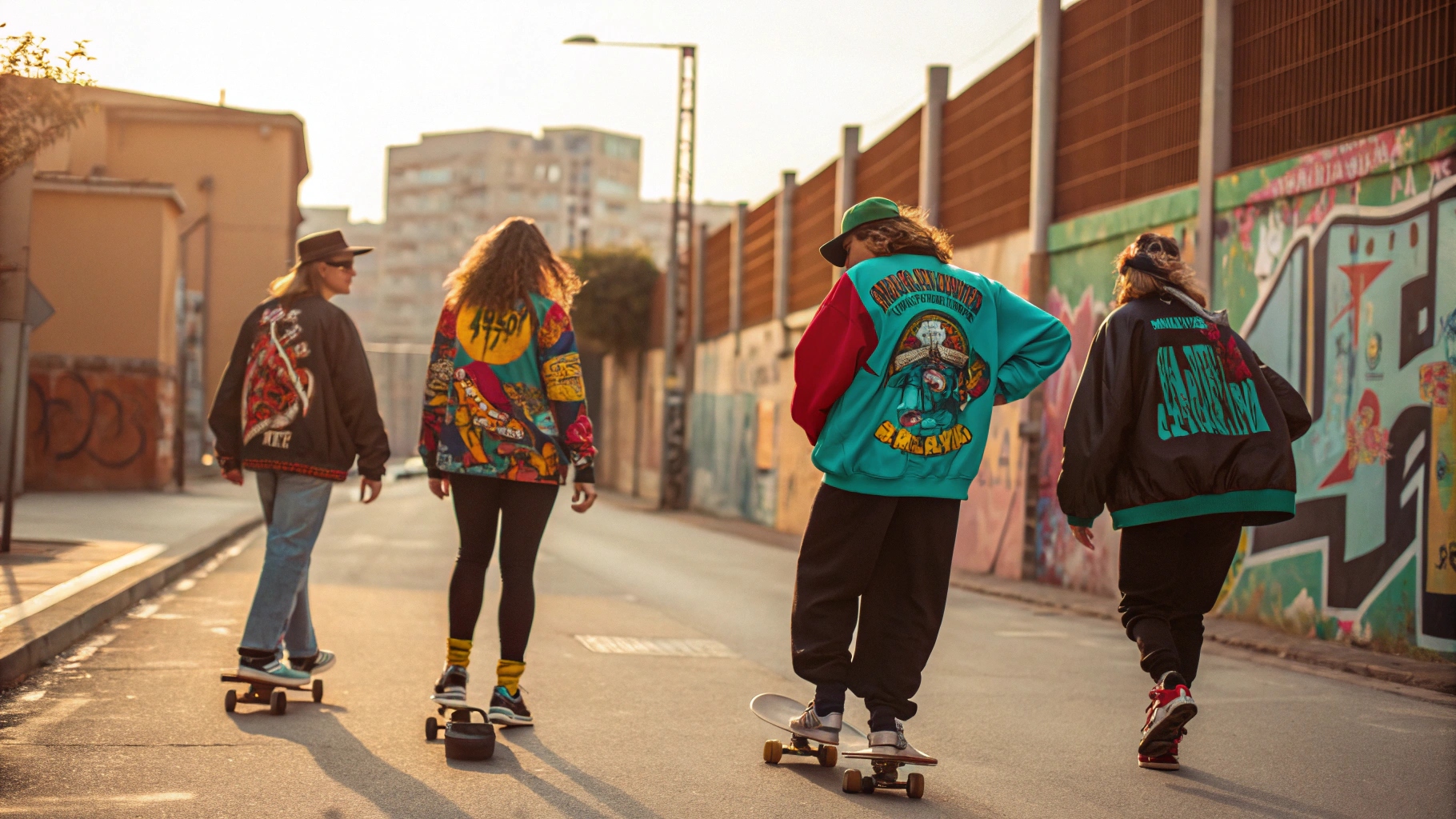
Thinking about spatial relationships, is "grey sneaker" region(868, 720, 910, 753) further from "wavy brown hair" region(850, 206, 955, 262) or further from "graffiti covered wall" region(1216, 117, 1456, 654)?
"graffiti covered wall" region(1216, 117, 1456, 654)

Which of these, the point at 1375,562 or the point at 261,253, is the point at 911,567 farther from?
the point at 261,253

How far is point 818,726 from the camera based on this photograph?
4.63 meters

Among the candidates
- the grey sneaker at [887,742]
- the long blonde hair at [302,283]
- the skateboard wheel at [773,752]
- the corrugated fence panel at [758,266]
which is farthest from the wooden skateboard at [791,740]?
the corrugated fence panel at [758,266]

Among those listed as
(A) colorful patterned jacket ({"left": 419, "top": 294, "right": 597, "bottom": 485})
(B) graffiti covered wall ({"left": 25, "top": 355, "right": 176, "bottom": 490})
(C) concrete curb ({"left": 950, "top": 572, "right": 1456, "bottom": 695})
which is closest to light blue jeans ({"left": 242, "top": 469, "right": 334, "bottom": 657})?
(A) colorful patterned jacket ({"left": 419, "top": 294, "right": 597, "bottom": 485})

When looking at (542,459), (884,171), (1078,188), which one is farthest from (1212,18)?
(884,171)

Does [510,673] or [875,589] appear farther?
[510,673]

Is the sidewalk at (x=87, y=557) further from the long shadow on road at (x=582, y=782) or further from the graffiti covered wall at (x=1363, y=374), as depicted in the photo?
the graffiti covered wall at (x=1363, y=374)

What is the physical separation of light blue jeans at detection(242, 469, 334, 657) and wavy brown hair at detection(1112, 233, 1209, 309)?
3013 mm

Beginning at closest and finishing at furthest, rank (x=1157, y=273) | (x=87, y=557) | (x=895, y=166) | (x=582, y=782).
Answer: (x=582, y=782), (x=1157, y=273), (x=87, y=557), (x=895, y=166)

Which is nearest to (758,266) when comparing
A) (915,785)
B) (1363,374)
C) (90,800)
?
(1363,374)

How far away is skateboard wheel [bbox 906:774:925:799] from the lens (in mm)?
4324

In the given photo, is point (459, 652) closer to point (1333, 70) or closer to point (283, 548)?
point (283, 548)

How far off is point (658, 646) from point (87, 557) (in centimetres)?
475

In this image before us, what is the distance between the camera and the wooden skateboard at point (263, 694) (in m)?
5.41
